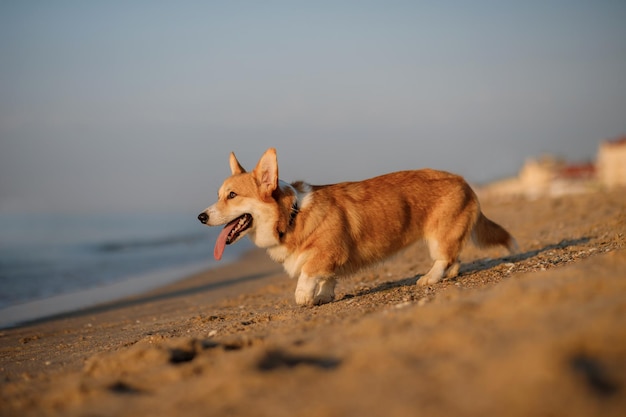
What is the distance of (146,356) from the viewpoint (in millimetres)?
2922

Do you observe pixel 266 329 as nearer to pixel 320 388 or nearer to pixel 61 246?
pixel 320 388

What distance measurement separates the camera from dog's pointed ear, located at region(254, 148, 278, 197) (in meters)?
4.70

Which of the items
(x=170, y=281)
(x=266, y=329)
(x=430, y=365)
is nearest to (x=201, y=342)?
(x=266, y=329)

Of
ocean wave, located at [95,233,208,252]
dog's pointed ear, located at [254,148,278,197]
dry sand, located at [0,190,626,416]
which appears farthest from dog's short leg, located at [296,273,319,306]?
ocean wave, located at [95,233,208,252]

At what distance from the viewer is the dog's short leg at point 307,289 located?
4.67m

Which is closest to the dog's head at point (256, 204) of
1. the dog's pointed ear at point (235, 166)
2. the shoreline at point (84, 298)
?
the dog's pointed ear at point (235, 166)

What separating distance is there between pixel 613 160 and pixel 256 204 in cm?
3418

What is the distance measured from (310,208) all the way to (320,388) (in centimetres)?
290

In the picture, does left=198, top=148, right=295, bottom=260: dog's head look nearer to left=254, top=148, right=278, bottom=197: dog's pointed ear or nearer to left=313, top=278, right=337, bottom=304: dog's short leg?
left=254, top=148, right=278, bottom=197: dog's pointed ear

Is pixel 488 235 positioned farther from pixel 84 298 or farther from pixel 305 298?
pixel 84 298

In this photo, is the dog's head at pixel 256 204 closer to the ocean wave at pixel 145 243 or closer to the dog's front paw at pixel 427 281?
the dog's front paw at pixel 427 281

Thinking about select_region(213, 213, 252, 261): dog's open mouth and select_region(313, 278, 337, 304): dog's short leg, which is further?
select_region(213, 213, 252, 261): dog's open mouth

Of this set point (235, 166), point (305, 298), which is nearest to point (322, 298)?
point (305, 298)

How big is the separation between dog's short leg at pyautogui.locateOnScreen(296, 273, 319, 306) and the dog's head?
16.5 inches
